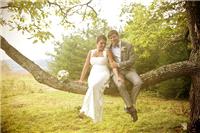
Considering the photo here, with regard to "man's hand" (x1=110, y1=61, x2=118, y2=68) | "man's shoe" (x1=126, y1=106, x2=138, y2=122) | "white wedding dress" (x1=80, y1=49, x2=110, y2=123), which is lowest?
"man's shoe" (x1=126, y1=106, x2=138, y2=122)

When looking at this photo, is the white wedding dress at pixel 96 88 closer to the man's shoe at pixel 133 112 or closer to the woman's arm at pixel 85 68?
the woman's arm at pixel 85 68

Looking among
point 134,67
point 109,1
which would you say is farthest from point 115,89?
point 109,1

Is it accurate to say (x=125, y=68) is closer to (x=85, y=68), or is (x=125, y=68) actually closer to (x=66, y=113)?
(x=85, y=68)

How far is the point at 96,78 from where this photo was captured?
397 centimetres

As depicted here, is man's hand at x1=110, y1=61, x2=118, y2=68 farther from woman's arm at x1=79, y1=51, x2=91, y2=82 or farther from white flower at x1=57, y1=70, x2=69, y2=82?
white flower at x1=57, y1=70, x2=69, y2=82

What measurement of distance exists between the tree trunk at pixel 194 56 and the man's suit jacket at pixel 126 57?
2.37 ft

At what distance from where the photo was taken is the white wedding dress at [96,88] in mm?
3953

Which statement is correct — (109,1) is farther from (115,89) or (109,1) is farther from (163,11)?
(115,89)

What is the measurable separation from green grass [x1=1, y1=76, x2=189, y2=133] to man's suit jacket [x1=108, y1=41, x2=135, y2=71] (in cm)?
38

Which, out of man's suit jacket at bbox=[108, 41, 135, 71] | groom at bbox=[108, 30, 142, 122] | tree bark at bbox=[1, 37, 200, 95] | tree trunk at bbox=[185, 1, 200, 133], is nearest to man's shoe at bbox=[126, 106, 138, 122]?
groom at bbox=[108, 30, 142, 122]

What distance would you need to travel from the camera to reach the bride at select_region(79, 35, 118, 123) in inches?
156

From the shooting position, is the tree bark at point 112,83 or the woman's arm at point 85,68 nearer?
the tree bark at point 112,83

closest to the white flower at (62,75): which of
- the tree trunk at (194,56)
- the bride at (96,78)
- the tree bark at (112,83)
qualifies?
the tree bark at (112,83)

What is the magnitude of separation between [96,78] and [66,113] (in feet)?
2.04
